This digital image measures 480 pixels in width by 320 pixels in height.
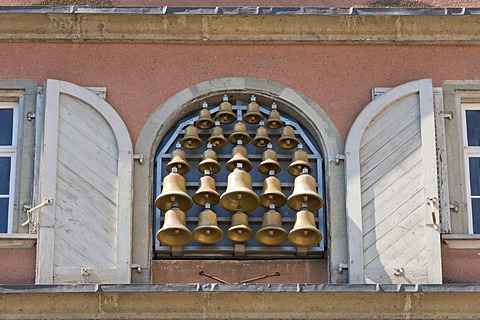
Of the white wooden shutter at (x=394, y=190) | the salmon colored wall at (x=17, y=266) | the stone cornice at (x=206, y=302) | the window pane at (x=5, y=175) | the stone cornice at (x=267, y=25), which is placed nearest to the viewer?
the stone cornice at (x=206, y=302)

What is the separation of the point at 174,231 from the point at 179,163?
66 centimetres

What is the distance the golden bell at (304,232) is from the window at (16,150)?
2172 millimetres

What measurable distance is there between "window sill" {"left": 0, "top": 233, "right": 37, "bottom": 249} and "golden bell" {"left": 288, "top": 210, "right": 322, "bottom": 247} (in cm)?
208

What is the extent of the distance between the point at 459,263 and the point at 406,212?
0.61 m

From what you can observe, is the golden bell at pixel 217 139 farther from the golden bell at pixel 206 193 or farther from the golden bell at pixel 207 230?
the golden bell at pixel 207 230

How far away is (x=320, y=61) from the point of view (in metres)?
19.0

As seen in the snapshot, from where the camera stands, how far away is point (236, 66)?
19.0 metres

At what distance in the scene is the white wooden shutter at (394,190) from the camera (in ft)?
58.9

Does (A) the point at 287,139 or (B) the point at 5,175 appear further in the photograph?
(A) the point at 287,139

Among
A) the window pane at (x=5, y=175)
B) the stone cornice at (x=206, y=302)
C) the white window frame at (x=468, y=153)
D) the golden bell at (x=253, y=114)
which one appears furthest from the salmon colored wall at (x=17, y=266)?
the white window frame at (x=468, y=153)

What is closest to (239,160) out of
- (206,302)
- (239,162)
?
(239,162)

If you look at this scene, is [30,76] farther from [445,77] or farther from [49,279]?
[445,77]

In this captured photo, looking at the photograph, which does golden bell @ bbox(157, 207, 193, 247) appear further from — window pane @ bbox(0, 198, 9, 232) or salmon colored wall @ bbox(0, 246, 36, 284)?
window pane @ bbox(0, 198, 9, 232)

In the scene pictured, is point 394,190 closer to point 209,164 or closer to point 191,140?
point 209,164
